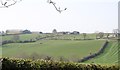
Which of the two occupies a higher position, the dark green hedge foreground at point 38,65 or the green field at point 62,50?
the dark green hedge foreground at point 38,65

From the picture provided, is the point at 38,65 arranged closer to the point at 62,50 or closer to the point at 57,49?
the point at 62,50

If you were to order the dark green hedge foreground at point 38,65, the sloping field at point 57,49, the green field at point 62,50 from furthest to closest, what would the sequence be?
the sloping field at point 57,49 → the green field at point 62,50 → the dark green hedge foreground at point 38,65

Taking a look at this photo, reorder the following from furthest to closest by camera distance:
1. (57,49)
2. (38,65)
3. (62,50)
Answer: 1. (57,49)
2. (62,50)
3. (38,65)

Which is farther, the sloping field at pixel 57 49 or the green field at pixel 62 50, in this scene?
the sloping field at pixel 57 49

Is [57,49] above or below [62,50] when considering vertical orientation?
above

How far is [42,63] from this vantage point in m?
11.1

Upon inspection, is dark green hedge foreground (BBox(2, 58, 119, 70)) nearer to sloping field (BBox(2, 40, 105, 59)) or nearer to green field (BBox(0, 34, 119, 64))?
green field (BBox(0, 34, 119, 64))

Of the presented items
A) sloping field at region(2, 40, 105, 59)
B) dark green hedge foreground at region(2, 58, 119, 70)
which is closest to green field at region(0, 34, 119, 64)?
sloping field at region(2, 40, 105, 59)

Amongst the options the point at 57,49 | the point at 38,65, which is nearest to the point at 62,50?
the point at 57,49

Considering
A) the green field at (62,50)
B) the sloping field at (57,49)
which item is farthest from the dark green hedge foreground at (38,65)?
the sloping field at (57,49)

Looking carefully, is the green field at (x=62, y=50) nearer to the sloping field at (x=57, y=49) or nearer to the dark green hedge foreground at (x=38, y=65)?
the sloping field at (x=57, y=49)

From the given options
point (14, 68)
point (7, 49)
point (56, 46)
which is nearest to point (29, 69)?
point (14, 68)

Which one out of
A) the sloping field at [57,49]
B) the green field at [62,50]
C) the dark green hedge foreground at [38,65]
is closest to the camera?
the dark green hedge foreground at [38,65]

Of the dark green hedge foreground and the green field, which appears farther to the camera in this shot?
the green field
